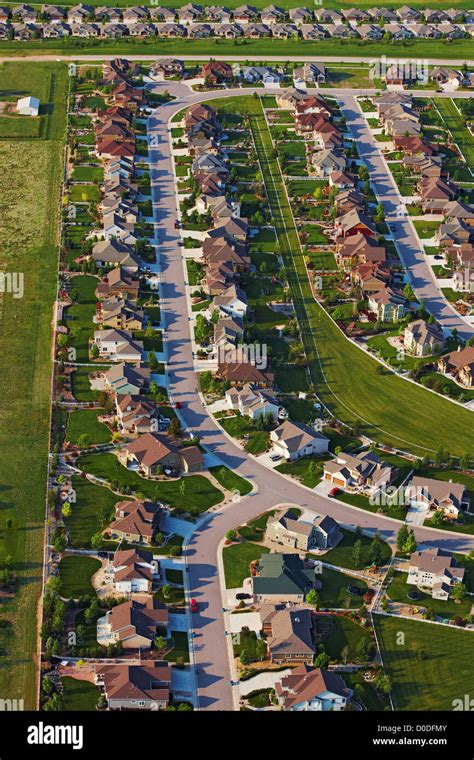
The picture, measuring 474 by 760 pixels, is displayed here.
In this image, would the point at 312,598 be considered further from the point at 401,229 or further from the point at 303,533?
the point at 401,229

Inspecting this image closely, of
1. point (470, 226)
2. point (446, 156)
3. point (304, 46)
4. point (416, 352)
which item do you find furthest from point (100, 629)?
point (304, 46)

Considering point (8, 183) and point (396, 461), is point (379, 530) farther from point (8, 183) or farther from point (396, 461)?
point (8, 183)

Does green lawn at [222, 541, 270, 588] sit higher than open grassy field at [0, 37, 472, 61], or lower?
lower

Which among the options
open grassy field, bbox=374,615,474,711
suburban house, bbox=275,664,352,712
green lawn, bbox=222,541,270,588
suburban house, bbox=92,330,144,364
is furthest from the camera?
suburban house, bbox=92,330,144,364

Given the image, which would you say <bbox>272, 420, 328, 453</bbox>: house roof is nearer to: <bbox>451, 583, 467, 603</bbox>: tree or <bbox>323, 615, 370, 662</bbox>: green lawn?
<bbox>451, 583, 467, 603</bbox>: tree

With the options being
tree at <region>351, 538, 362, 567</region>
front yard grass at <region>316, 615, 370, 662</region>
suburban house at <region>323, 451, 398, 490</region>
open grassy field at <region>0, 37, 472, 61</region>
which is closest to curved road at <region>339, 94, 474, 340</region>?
open grassy field at <region>0, 37, 472, 61</region>
